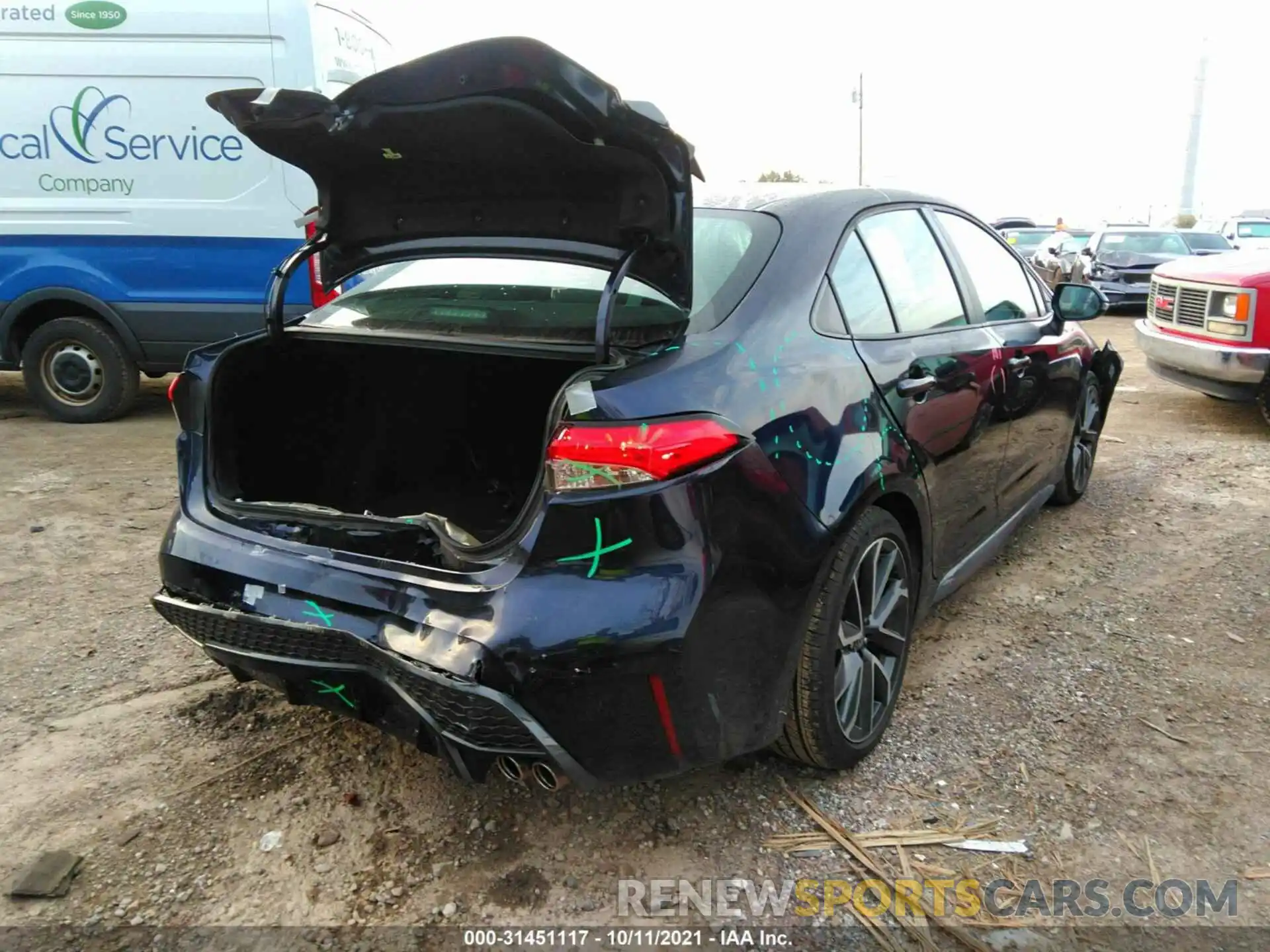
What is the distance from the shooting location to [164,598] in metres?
2.44

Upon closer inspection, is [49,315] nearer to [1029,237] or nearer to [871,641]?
[871,641]

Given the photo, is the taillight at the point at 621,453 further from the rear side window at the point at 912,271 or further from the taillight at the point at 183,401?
the taillight at the point at 183,401

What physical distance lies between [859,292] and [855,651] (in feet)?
3.30

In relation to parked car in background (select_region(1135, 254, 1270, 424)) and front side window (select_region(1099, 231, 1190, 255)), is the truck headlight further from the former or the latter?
front side window (select_region(1099, 231, 1190, 255))

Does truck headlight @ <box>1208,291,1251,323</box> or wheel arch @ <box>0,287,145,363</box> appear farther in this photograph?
wheel arch @ <box>0,287,145,363</box>

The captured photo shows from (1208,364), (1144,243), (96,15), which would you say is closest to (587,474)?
(1208,364)

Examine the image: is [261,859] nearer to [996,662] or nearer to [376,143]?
[376,143]

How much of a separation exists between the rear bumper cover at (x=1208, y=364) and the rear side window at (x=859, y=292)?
4.88m

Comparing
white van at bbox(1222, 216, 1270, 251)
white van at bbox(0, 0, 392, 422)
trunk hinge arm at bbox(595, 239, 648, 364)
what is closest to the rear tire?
trunk hinge arm at bbox(595, 239, 648, 364)

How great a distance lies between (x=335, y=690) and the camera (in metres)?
2.18

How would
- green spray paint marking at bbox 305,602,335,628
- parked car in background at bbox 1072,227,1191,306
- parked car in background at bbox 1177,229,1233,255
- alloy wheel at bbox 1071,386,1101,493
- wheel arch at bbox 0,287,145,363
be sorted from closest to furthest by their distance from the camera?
1. green spray paint marking at bbox 305,602,335,628
2. alloy wheel at bbox 1071,386,1101,493
3. wheel arch at bbox 0,287,145,363
4. parked car in background at bbox 1072,227,1191,306
5. parked car in background at bbox 1177,229,1233,255

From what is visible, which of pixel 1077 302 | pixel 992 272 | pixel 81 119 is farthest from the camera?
pixel 81 119

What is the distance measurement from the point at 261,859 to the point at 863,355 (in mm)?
1998

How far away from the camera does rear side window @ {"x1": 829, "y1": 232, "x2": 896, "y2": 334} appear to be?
2.57 m
